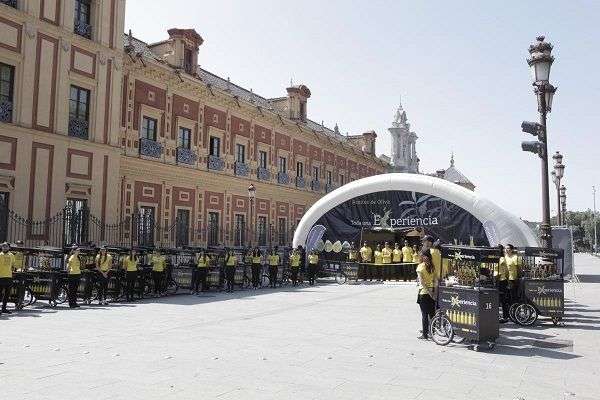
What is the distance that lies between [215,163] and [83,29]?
9800 mm

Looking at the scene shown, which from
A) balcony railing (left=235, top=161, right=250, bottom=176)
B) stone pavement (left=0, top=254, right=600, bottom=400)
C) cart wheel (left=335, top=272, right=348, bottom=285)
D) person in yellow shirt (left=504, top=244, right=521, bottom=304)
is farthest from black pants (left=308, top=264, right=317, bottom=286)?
person in yellow shirt (left=504, top=244, right=521, bottom=304)

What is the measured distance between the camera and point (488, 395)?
605 centimetres

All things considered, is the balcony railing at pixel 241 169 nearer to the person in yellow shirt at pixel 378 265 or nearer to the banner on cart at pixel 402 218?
the banner on cart at pixel 402 218

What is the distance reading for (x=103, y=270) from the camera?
15055 millimetres

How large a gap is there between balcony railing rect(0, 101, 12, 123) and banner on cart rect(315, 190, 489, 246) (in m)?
15.0

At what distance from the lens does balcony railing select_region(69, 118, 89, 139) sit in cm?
1997

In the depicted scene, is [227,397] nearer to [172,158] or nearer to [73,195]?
[73,195]

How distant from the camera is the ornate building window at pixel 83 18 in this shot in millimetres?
20266

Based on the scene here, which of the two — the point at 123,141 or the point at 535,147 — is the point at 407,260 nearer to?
the point at 535,147

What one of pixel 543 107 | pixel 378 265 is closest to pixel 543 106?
pixel 543 107

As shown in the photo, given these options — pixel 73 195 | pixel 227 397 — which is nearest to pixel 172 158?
pixel 73 195

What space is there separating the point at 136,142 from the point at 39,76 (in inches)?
219

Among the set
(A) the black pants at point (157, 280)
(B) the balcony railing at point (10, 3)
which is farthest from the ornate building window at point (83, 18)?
(A) the black pants at point (157, 280)

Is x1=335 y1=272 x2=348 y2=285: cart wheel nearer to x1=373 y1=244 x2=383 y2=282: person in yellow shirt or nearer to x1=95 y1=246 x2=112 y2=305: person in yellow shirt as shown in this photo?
x1=373 y1=244 x2=383 y2=282: person in yellow shirt
